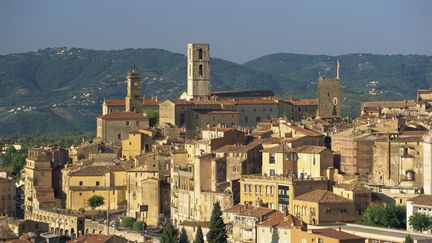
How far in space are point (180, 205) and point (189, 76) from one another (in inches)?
1238

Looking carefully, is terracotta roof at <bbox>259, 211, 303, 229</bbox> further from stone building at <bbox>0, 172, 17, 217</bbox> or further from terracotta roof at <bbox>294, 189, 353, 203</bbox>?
stone building at <bbox>0, 172, 17, 217</bbox>

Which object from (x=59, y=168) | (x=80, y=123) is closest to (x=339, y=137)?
(x=59, y=168)

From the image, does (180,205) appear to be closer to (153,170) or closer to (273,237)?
(153,170)

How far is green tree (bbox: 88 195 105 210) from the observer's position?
6619cm

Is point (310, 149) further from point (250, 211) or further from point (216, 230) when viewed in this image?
point (216, 230)

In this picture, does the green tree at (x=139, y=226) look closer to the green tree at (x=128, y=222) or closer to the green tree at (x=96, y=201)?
the green tree at (x=128, y=222)

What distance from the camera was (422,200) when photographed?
48.1 meters

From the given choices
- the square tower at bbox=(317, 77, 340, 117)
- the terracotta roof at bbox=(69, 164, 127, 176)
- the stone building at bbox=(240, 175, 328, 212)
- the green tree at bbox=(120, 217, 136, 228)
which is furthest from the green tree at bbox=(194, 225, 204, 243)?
the square tower at bbox=(317, 77, 340, 117)

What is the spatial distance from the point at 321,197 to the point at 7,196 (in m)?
27.7

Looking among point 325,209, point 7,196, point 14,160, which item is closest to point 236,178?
point 325,209

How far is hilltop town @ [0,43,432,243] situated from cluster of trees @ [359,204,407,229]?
0.21 feet

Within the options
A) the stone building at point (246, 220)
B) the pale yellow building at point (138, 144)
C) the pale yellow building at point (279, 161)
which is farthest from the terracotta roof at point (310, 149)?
the pale yellow building at point (138, 144)

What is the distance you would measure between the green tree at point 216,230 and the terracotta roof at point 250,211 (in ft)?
3.29

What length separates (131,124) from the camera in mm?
77750
